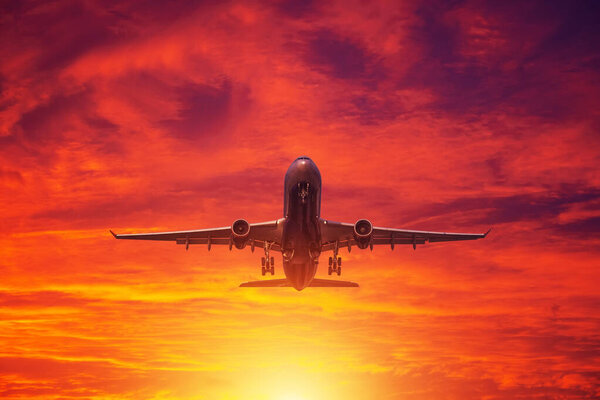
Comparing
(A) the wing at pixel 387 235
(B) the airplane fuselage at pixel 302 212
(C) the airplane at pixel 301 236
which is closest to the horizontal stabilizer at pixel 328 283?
(C) the airplane at pixel 301 236

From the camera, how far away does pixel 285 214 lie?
46.3 meters

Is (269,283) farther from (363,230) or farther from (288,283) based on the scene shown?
(363,230)

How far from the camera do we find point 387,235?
51781 mm

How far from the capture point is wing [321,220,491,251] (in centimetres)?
5031

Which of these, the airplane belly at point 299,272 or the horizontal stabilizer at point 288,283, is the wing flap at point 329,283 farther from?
the airplane belly at point 299,272

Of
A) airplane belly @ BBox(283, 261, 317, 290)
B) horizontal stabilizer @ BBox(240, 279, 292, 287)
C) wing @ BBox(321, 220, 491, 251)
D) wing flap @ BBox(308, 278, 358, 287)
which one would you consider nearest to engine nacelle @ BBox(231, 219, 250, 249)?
airplane belly @ BBox(283, 261, 317, 290)

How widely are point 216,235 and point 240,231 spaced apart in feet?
20.3

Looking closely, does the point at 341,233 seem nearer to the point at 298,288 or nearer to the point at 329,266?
the point at 329,266

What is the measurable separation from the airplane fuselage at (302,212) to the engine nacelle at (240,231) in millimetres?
2527

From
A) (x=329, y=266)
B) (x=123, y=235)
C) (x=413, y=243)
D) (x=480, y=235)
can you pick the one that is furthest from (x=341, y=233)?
(x=123, y=235)

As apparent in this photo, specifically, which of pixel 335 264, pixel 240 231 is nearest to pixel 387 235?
pixel 335 264

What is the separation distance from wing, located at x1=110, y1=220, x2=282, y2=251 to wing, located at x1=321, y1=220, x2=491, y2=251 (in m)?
3.68

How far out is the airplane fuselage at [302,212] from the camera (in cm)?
4184

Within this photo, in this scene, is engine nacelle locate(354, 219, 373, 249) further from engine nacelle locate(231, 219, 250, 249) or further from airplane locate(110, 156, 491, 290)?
engine nacelle locate(231, 219, 250, 249)
